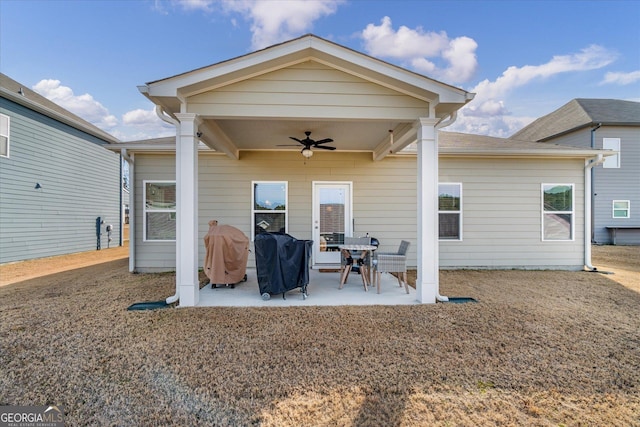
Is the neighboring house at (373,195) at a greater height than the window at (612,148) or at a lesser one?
lesser

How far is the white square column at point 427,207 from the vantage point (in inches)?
166

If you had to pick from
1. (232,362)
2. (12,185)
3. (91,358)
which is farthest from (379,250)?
(12,185)

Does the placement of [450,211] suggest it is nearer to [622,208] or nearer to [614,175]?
[614,175]

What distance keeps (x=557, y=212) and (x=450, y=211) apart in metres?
2.54

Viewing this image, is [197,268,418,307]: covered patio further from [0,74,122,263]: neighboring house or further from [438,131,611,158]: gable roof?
[0,74,122,263]: neighboring house

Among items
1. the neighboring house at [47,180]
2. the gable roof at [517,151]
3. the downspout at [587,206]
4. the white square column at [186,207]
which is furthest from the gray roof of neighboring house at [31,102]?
the downspout at [587,206]

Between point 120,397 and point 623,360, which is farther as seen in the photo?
point 623,360

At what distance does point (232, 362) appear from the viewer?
2.61 meters

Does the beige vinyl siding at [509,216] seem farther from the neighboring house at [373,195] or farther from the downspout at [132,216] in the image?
the downspout at [132,216]

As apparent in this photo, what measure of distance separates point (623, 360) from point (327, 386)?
8.98ft

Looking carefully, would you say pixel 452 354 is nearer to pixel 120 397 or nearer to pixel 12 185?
pixel 120 397

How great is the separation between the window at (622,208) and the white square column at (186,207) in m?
16.5

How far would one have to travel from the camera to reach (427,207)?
423 cm

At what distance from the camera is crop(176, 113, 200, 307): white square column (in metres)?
3.97
